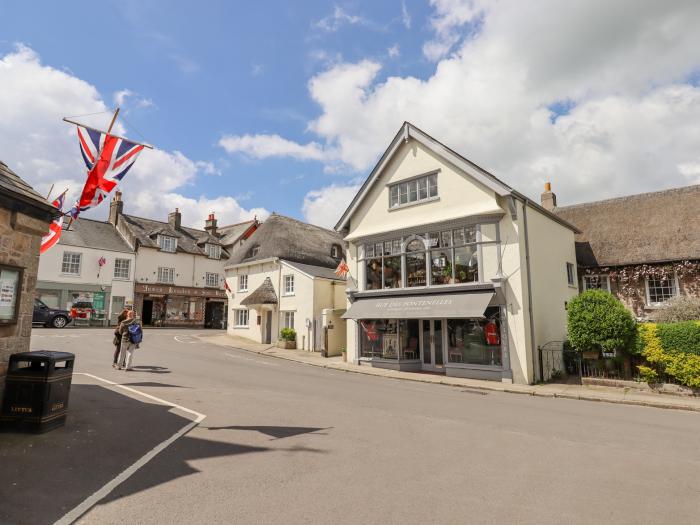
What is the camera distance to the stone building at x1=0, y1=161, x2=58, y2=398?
681cm

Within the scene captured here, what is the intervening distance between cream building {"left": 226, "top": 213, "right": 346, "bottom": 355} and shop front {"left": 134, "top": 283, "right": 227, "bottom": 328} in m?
11.9

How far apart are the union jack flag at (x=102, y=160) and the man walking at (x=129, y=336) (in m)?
4.57

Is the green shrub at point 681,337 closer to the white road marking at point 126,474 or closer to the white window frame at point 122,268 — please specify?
the white road marking at point 126,474

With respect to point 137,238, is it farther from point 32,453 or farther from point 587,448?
point 587,448

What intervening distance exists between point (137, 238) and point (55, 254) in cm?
650

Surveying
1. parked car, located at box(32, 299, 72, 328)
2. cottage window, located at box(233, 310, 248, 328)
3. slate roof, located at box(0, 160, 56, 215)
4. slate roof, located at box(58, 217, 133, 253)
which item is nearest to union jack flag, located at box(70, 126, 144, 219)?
slate roof, located at box(0, 160, 56, 215)

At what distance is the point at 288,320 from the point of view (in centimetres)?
2584

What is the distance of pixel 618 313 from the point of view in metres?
13.2

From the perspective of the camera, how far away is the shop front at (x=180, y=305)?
39.0m

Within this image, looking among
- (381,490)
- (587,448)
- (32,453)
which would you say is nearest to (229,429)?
(32,453)

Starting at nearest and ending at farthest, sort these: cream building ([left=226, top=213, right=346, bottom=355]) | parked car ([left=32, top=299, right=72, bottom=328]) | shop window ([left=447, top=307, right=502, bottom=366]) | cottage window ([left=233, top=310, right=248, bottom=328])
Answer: shop window ([left=447, top=307, right=502, bottom=366]) < cream building ([left=226, top=213, right=346, bottom=355]) < parked car ([left=32, top=299, right=72, bottom=328]) < cottage window ([left=233, top=310, right=248, bottom=328])

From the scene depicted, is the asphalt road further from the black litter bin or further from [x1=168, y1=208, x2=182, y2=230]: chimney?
[x1=168, y1=208, x2=182, y2=230]: chimney

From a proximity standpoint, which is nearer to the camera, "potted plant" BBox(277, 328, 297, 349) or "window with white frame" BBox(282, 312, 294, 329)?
"potted plant" BBox(277, 328, 297, 349)

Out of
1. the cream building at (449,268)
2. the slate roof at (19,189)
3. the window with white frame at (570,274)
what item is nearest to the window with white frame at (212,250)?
the cream building at (449,268)
